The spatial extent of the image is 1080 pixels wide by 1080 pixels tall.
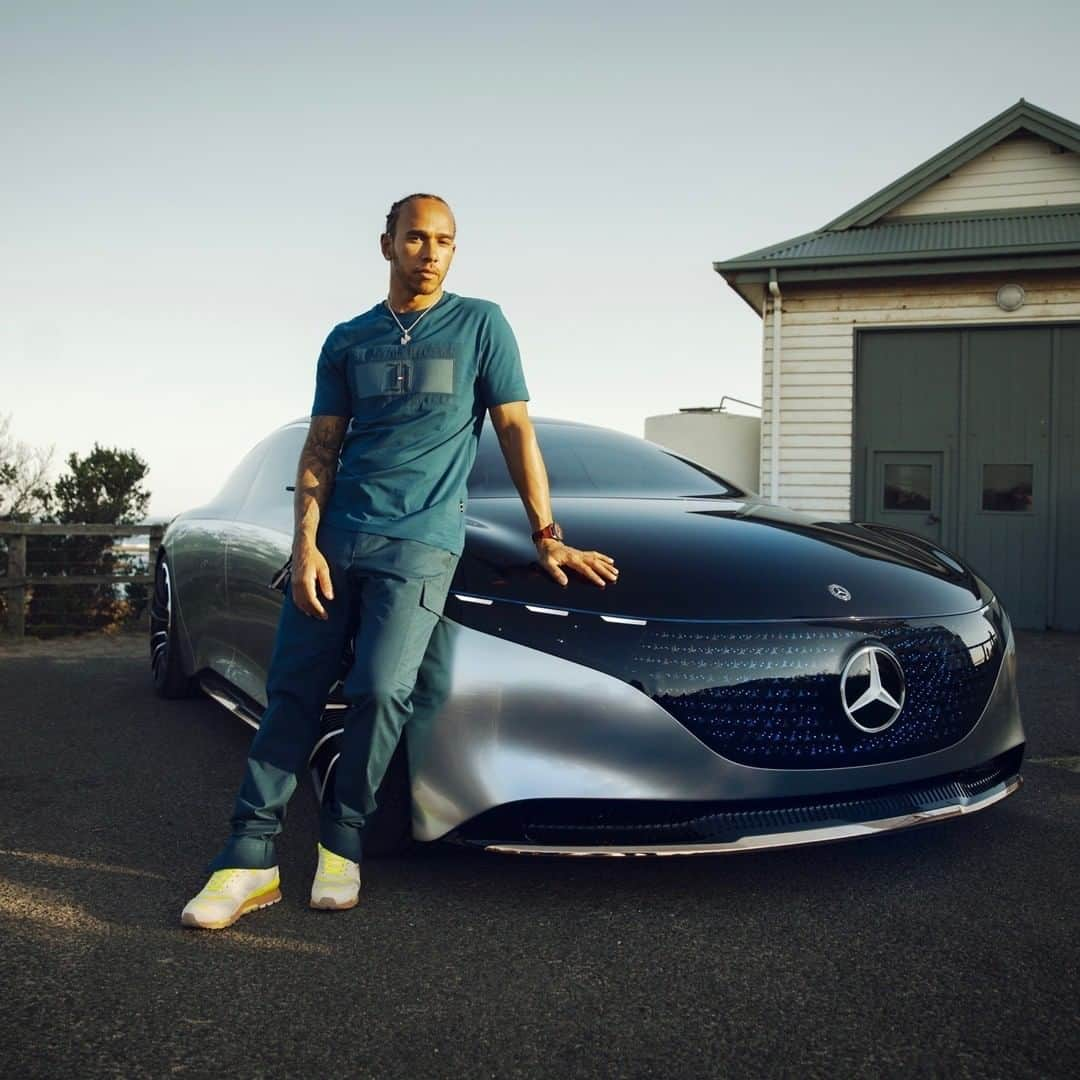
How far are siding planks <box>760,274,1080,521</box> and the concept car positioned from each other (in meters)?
6.93

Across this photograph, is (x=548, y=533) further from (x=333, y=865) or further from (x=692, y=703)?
(x=333, y=865)

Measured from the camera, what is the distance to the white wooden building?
905 centimetres

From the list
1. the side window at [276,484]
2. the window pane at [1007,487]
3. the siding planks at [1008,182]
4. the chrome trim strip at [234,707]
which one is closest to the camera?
the chrome trim strip at [234,707]

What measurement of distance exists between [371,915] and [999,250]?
8.23 m

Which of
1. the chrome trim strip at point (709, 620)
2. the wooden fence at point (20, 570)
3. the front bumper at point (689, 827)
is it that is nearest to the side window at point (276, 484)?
the chrome trim strip at point (709, 620)

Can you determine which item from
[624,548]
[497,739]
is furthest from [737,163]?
[497,739]

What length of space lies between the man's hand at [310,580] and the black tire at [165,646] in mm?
2779

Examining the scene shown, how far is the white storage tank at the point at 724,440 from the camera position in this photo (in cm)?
1092

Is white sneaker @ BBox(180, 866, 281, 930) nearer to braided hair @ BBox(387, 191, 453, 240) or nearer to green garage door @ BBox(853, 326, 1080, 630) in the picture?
braided hair @ BBox(387, 191, 453, 240)

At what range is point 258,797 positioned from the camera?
2561 mm

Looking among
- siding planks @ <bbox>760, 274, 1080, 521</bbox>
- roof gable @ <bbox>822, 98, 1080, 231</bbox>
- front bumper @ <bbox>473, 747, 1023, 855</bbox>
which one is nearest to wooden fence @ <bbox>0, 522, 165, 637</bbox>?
siding planks @ <bbox>760, 274, 1080, 521</bbox>

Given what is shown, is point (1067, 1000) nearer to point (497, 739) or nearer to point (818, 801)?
point (818, 801)

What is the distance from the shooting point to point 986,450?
9305 mm

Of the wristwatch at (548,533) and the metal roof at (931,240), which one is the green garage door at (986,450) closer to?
the metal roof at (931,240)
